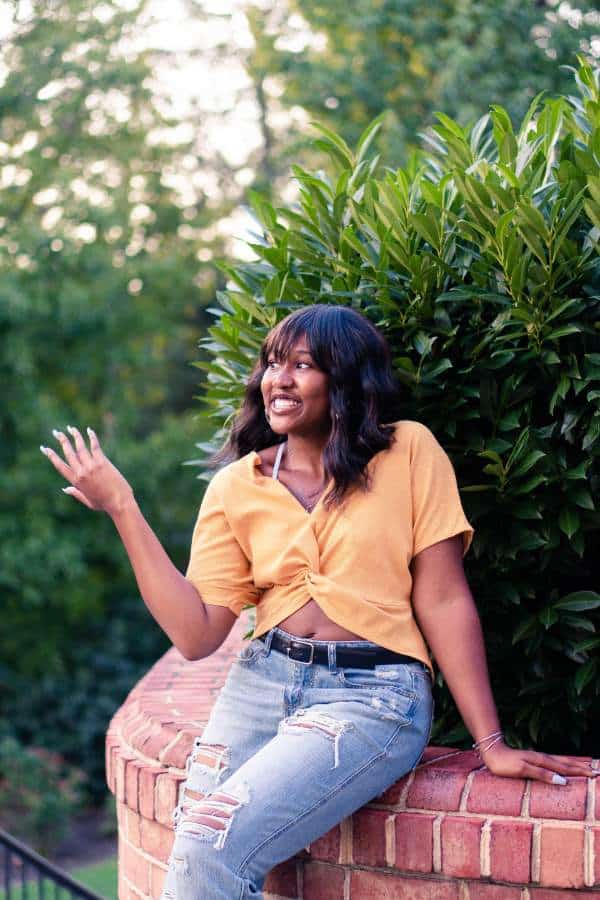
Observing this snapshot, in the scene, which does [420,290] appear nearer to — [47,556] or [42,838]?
[47,556]

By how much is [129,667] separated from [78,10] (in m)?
6.38

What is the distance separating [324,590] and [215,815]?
548 mm

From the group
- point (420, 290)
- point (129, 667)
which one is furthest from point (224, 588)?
point (129, 667)

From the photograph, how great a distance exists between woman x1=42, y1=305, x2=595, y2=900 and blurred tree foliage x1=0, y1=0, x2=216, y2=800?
292 inches

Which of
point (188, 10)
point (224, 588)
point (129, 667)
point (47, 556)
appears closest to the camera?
point (224, 588)

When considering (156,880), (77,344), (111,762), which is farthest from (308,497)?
(77,344)

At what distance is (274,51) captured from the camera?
34.3 ft

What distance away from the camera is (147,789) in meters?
2.95

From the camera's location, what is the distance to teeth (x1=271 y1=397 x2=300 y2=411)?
105 inches

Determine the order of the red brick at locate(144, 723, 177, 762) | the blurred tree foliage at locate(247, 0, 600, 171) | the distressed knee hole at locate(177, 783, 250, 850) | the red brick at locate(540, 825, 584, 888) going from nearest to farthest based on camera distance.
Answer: the distressed knee hole at locate(177, 783, 250, 850) < the red brick at locate(540, 825, 584, 888) < the red brick at locate(144, 723, 177, 762) < the blurred tree foliage at locate(247, 0, 600, 171)

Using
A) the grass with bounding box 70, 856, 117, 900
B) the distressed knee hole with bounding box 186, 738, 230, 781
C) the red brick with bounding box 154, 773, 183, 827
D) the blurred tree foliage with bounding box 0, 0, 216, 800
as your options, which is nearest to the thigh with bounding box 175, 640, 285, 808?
the distressed knee hole with bounding box 186, 738, 230, 781

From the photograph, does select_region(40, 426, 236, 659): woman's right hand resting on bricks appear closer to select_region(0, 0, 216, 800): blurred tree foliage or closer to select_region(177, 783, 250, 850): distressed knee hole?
select_region(177, 783, 250, 850): distressed knee hole

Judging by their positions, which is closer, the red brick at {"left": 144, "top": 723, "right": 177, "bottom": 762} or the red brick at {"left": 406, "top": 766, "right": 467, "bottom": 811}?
the red brick at {"left": 406, "top": 766, "right": 467, "bottom": 811}

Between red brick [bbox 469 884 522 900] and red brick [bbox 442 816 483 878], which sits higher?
red brick [bbox 442 816 483 878]
